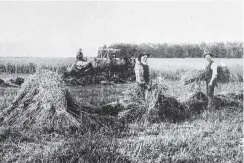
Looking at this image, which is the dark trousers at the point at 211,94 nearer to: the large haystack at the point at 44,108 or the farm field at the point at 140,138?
the farm field at the point at 140,138

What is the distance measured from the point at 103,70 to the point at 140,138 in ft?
4.26

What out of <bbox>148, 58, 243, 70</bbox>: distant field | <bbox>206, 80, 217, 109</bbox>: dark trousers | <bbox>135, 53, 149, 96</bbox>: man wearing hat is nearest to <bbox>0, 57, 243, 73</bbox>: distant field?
<bbox>148, 58, 243, 70</bbox>: distant field

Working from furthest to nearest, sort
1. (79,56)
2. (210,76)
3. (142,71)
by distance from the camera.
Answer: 1. (210,76)
2. (142,71)
3. (79,56)

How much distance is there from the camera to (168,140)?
5543mm

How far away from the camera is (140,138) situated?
5.53 m

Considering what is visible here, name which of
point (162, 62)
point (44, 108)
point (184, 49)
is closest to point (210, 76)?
point (184, 49)

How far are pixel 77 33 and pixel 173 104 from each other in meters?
2.05

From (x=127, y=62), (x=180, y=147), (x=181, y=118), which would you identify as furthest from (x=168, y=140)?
(x=127, y=62)

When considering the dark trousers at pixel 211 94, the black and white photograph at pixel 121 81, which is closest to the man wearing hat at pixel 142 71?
the black and white photograph at pixel 121 81

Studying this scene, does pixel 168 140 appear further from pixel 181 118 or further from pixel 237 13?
pixel 237 13

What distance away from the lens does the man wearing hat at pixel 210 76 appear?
21.0ft

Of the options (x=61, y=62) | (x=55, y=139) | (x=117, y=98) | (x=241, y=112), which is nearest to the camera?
(x=55, y=139)

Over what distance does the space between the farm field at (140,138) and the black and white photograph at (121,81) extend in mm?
15

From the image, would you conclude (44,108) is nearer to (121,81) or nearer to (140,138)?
(121,81)
